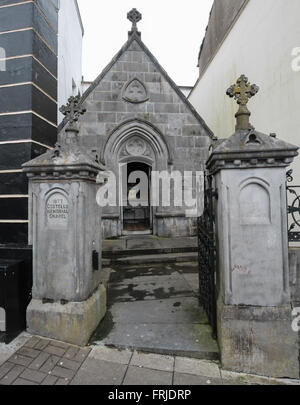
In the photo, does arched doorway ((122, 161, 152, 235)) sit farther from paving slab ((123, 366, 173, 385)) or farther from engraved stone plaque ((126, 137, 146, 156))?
paving slab ((123, 366, 173, 385))

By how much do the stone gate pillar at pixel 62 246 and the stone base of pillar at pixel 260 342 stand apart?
5.71 feet

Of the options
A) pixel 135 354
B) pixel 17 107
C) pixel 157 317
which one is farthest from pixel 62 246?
pixel 17 107

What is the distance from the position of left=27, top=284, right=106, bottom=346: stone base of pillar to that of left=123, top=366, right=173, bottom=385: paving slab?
2.55 ft

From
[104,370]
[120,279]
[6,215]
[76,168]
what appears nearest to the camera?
[104,370]

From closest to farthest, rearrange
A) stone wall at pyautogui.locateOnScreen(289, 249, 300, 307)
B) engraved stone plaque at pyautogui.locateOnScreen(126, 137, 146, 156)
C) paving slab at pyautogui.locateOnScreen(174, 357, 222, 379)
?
paving slab at pyautogui.locateOnScreen(174, 357, 222, 379) < stone wall at pyautogui.locateOnScreen(289, 249, 300, 307) < engraved stone plaque at pyautogui.locateOnScreen(126, 137, 146, 156)

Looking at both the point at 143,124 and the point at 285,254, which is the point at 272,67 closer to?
the point at 143,124

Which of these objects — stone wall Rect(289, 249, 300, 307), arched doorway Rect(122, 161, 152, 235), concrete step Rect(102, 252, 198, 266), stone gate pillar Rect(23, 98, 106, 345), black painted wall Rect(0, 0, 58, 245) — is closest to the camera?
stone wall Rect(289, 249, 300, 307)

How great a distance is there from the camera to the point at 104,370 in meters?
2.50

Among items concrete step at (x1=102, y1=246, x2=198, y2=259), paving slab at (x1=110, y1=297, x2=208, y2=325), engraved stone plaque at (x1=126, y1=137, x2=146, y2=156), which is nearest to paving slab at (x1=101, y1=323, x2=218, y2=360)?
paving slab at (x1=110, y1=297, x2=208, y2=325)

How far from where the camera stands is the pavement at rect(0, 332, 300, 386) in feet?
7.76

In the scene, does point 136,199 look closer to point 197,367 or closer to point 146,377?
point 197,367

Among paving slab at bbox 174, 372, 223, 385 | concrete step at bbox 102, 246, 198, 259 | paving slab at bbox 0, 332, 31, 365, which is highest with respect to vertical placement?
concrete step at bbox 102, 246, 198, 259

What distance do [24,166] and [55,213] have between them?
764 mm

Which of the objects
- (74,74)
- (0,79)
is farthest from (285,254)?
(74,74)
